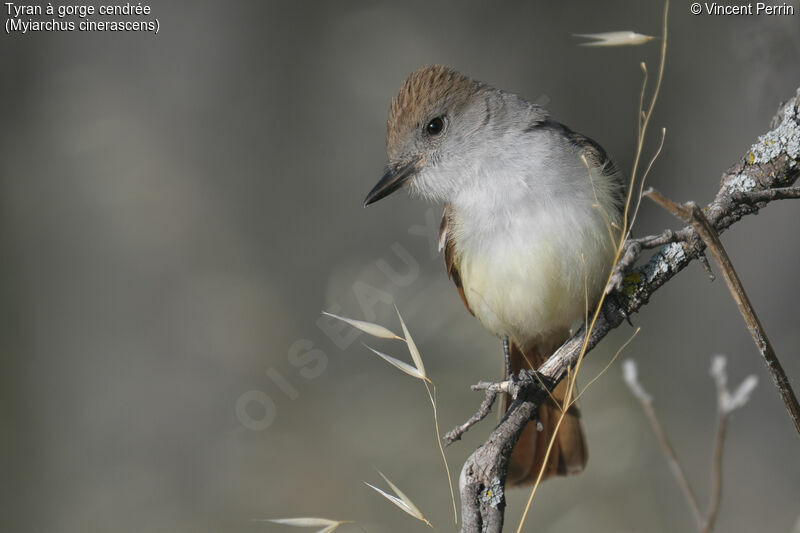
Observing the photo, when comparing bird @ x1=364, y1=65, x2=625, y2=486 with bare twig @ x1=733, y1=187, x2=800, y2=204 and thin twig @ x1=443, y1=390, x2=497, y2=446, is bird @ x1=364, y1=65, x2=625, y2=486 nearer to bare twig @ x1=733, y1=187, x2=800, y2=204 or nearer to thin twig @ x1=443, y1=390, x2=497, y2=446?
thin twig @ x1=443, y1=390, x2=497, y2=446

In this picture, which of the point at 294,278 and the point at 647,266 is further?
the point at 294,278

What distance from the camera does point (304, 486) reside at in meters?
4.35

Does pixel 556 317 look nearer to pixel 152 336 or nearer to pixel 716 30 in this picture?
pixel 716 30

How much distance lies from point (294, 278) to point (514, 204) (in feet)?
11.2

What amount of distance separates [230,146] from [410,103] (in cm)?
360

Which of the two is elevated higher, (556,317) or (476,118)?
(476,118)

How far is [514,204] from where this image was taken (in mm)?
2477

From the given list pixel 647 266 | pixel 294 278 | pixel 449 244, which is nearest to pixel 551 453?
pixel 449 244

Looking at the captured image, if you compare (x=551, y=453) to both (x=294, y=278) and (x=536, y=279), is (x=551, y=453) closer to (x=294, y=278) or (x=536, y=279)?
(x=536, y=279)

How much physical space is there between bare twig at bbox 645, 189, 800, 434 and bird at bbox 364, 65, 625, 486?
84cm

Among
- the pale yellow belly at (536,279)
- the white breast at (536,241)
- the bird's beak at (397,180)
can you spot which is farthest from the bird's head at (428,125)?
the pale yellow belly at (536,279)

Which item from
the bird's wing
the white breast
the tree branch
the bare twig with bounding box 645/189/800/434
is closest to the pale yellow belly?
the white breast

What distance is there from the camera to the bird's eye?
9.23 ft

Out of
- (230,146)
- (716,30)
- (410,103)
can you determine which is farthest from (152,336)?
(716,30)
